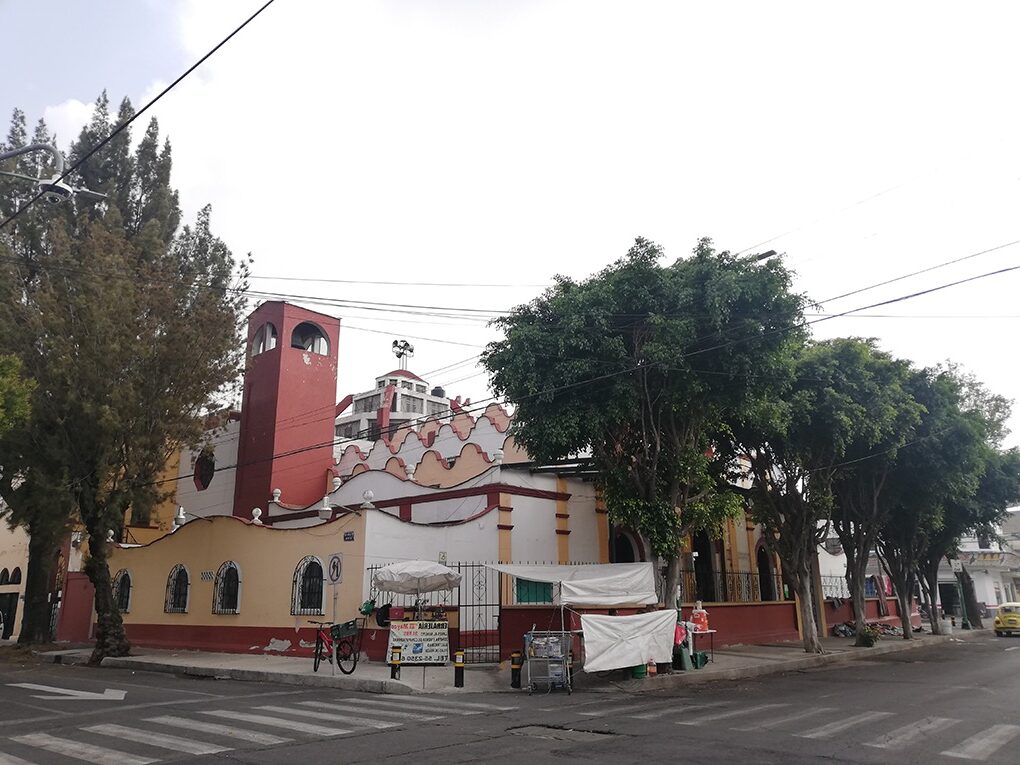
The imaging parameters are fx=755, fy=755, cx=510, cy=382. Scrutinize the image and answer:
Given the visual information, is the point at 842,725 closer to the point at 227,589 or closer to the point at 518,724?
the point at 518,724

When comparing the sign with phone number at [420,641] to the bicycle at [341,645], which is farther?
the bicycle at [341,645]

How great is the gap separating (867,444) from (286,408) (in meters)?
21.4

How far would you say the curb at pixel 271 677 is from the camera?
14.7 meters

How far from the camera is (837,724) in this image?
10.3 meters

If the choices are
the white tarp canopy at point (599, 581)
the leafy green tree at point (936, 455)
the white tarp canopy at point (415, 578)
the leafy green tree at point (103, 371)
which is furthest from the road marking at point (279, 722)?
the leafy green tree at point (936, 455)

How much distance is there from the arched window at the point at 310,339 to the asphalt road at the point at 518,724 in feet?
58.8

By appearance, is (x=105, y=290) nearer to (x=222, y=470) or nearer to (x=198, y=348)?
(x=198, y=348)

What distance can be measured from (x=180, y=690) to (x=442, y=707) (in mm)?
6142

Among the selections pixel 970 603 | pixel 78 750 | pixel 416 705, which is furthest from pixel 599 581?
pixel 970 603

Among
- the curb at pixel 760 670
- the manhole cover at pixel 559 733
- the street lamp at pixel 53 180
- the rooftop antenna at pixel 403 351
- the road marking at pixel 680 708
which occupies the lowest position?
the curb at pixel 760 670

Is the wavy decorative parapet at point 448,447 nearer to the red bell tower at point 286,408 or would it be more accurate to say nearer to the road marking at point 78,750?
the red bell tower at point 286,408

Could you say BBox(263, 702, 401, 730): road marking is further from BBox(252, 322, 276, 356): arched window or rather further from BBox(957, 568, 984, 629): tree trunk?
BBox(957, 568, 984, 629): tree trunk

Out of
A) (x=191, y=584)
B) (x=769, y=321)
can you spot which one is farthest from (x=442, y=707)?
(x=191, y=584)

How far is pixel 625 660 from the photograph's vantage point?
15.3 meters
